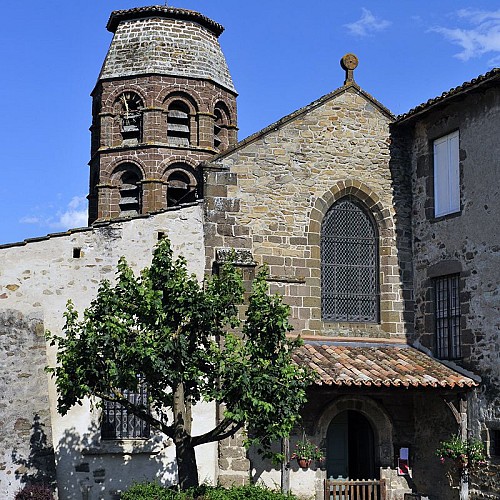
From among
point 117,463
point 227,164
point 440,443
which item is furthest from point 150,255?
point 440,443

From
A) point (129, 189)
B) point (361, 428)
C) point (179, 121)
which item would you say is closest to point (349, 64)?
point (179, 121)

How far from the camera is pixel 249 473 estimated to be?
54.2 ft

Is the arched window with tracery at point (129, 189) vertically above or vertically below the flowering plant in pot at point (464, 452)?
above

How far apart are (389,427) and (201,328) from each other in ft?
19.1

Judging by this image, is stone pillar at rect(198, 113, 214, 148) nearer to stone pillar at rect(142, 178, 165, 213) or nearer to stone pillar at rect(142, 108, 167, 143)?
stone pillar at rect(142, 108, 167, 143)

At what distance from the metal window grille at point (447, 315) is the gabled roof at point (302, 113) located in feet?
12.2

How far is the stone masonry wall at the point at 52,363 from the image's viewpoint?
15.4 meters

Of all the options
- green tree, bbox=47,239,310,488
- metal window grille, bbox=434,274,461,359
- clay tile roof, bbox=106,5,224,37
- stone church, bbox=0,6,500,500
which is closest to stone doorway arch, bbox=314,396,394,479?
stone church, bbox=0,6,500,500

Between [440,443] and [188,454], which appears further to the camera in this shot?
[440,443]

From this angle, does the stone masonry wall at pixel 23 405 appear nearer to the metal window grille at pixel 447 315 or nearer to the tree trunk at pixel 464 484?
the tree trunk at pixel 464 484

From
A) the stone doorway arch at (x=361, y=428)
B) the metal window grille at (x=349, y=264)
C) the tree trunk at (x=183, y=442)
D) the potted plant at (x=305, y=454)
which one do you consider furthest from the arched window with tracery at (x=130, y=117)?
the tree trunk at (x=183, y=442)

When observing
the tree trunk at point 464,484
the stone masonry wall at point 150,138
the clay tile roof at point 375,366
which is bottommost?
the tree trunk at point 464,484

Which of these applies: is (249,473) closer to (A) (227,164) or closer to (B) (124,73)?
(A) (227,164)

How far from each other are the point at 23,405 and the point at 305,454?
4.97m
